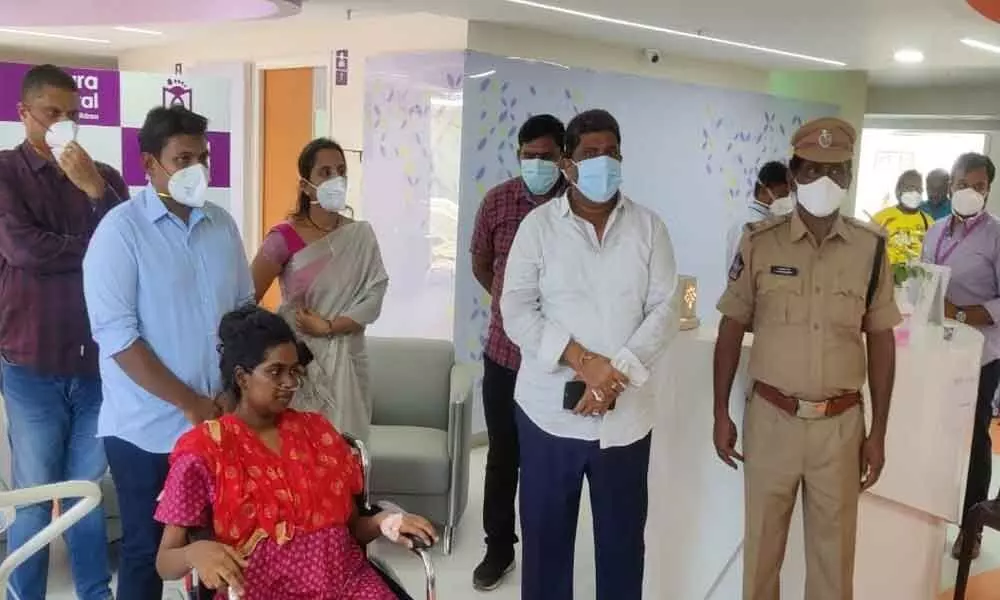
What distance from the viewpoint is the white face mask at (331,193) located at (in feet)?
8.64

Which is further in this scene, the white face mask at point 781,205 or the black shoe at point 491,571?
the white face mask at point 781,205

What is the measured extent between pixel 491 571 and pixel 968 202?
2285mm

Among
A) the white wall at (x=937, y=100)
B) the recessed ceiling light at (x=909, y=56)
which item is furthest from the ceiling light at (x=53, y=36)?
the white wall at (x=937, y=100)

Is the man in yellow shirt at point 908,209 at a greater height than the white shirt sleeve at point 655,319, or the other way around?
the man in yellow shirt at point 908,209

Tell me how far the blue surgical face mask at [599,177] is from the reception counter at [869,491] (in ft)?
1.94

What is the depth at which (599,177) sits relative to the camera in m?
2.21

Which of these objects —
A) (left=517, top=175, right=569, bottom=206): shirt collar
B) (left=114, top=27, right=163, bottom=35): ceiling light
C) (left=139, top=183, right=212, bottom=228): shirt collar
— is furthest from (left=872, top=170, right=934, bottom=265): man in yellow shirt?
(left=114, top=27, right=163, bottom=35): ceiling light

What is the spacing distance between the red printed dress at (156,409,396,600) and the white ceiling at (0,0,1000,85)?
2803 millimetres

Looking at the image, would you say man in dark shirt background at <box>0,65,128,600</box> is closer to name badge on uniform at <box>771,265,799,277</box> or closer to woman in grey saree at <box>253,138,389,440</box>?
woman in grey saree at <box>253,138,389,440</box>

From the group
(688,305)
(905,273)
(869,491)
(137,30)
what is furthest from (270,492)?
(137,30)

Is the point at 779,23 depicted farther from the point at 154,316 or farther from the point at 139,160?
the point at 154,316

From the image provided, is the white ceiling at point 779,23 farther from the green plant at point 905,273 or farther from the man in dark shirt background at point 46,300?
the man in dark shirt background at point 46,300

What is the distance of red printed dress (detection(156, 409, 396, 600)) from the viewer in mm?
1774

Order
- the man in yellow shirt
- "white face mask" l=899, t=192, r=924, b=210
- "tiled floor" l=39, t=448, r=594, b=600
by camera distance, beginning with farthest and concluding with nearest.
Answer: "white face mask" l=899, t=192, r=924, b=210, the man in yellow shirt, "tiled floor" l=39, t=448, r=594, b=600
